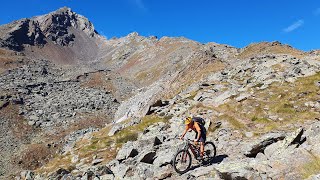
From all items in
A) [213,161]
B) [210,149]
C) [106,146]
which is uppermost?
[106,146]

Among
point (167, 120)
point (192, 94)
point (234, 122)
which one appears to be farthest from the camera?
point (192, 94)

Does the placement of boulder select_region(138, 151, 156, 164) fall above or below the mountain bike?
above

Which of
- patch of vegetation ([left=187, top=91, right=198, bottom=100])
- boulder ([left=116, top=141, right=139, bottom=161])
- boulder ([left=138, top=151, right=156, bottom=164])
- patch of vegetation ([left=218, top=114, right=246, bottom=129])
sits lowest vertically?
boulder ([left=138, top=151, right=156, bottom=164])

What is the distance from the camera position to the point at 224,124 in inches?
1032

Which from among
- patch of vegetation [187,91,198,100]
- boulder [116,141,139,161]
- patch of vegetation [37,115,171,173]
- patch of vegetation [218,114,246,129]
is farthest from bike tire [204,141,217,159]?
patch of vegetation [187,91,198,100]

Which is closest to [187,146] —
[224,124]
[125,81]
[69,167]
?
[224,124]

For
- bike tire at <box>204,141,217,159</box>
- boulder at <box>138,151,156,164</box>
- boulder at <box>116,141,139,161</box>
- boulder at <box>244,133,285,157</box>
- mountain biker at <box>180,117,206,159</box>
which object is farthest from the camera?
boulder at <box>116,141,139,161</box>

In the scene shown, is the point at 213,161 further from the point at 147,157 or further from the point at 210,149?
the point at 147,157

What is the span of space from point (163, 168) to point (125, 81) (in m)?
90.0

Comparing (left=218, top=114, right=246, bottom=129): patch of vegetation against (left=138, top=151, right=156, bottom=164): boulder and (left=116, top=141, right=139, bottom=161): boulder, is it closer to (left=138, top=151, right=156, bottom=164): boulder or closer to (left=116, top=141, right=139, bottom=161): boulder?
(left=116, top=141, right=139, bottom=161): boulder

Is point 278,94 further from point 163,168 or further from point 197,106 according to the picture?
point 163,168

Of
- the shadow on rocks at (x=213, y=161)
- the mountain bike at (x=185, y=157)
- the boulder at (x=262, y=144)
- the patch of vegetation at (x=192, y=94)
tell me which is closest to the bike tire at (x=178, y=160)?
the mountain bike at (x=185, y=157)

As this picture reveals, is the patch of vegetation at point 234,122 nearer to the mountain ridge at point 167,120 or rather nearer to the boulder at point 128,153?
the mountain ridge at point 167,120

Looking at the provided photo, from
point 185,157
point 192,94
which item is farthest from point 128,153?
point 192,94
